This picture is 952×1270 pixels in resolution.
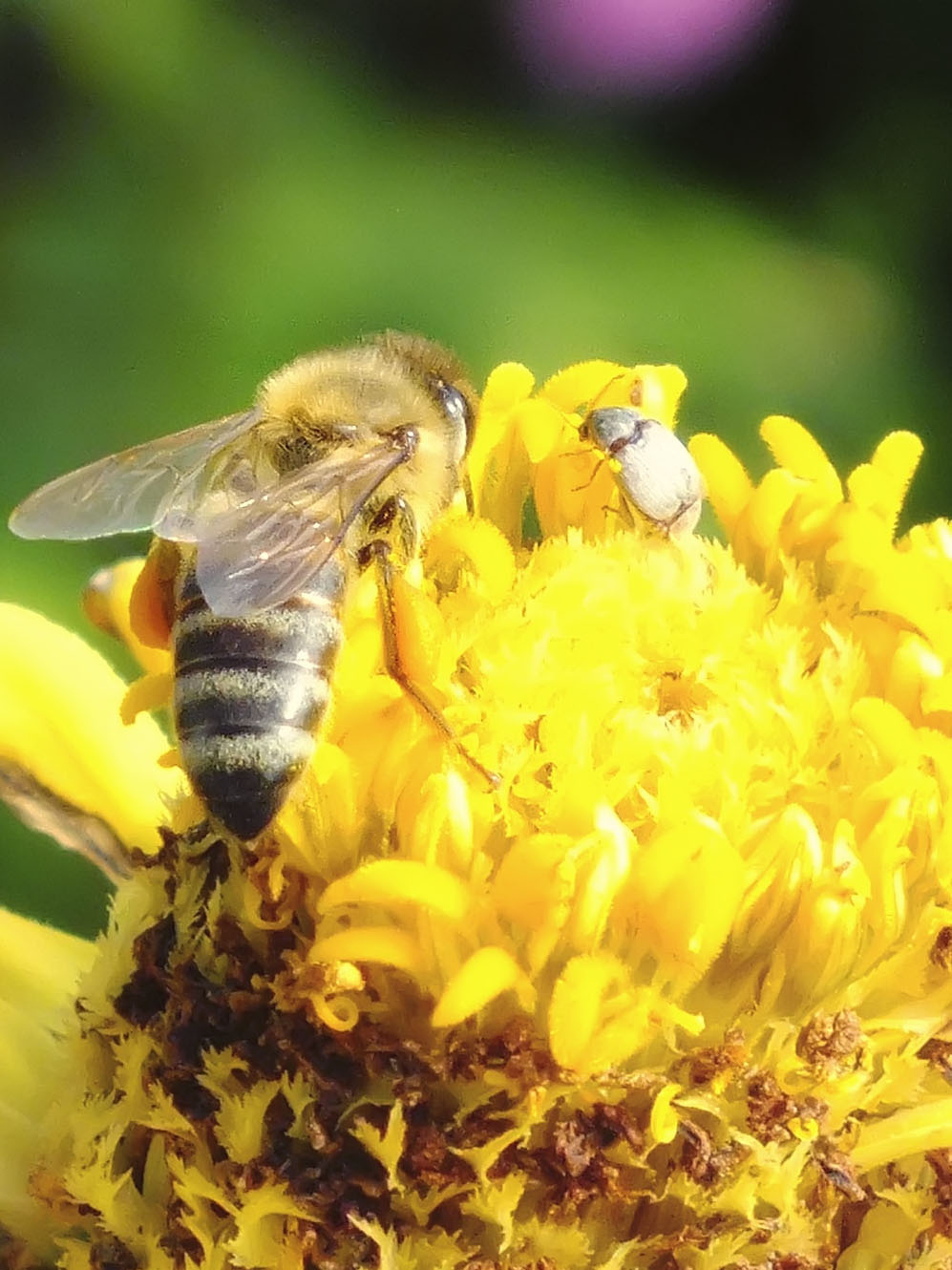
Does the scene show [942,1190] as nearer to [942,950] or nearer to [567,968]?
[942,950]

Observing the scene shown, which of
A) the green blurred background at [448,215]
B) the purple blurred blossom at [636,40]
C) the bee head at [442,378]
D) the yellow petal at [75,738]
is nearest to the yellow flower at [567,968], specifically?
the bee head at [442,378]

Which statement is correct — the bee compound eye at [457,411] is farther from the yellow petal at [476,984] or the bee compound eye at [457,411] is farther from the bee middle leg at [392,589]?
the yellow petal at [476,984]

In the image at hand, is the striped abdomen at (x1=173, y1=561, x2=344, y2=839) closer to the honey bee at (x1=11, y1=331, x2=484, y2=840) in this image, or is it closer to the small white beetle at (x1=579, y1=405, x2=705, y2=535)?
the honey bee at (x1=11, y1=331, x2=484, y2=840)

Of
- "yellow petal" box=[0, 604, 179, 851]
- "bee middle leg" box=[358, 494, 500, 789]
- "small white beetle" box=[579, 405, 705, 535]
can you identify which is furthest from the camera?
"yellow petal" box=[0, 604, 179, 851]

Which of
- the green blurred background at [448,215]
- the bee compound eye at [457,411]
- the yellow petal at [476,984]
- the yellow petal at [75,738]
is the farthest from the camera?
the green blurred background at [448,215]

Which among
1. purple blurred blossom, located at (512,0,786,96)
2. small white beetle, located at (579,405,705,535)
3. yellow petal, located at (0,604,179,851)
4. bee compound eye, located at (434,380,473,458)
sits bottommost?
yellow petal, located at (0,604,179,851)

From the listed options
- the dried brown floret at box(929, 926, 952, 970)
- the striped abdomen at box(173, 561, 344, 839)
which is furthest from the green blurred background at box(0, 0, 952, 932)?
the dried brown floret at box(929, 926, 952, 970)

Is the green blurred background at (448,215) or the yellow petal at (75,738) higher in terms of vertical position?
the green blurred background at (448,215)
